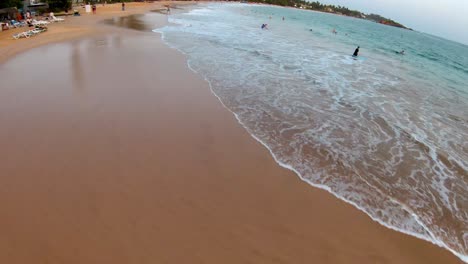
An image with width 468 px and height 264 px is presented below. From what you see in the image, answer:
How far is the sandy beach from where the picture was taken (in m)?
5.45

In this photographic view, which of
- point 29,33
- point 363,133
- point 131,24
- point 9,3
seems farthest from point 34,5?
point 363,133

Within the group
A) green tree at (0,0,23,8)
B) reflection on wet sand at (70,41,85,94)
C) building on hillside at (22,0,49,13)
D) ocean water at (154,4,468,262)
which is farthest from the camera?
building on hillside at (22,0,49,13)

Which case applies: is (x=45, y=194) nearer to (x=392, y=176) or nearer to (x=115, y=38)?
(x=392, y=176)

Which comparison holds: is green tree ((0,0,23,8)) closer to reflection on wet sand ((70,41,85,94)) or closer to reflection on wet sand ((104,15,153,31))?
reflection on wet sand ((104,15,153,31))

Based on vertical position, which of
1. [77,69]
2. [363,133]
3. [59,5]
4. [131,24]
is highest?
[59,5]

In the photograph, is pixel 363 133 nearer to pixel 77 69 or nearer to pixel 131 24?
pixel 77 69

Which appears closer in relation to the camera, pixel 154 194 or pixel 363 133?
pixel 154 194

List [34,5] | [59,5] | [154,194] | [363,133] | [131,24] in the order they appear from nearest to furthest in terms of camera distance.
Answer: [154,194] → [363,133] → [131,24] → [34,5] → [59,5]

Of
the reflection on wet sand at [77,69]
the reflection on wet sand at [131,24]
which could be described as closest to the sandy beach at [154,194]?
the reflection on wet sand at [77,69]

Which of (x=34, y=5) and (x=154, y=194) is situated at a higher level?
(x=34, y=5)

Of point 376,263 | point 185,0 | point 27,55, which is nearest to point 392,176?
point 376,263

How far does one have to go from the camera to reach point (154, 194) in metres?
6.74

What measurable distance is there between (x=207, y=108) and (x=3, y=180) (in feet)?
23.9

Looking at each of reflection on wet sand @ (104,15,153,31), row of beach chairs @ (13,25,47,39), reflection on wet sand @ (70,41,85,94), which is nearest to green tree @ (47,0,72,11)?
reflection on wet sand @ (104,15,153,31)
